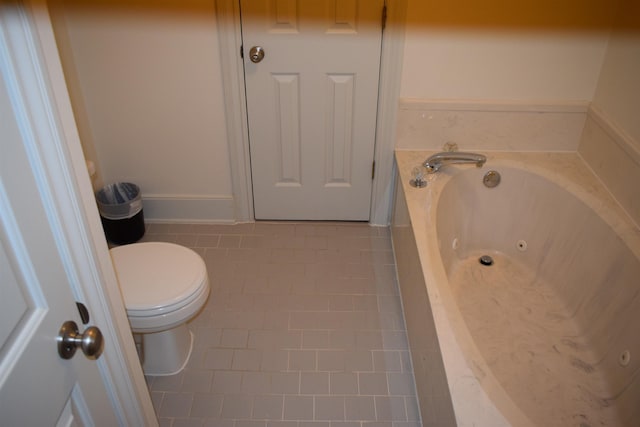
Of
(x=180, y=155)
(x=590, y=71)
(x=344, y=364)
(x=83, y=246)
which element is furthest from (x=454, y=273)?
(x=83, y=246)

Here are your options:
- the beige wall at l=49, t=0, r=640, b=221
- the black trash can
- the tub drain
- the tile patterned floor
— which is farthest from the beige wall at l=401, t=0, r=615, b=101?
the black trash can

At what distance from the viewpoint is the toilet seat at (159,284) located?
175 centimetres

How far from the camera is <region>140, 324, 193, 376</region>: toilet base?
1.95 metres

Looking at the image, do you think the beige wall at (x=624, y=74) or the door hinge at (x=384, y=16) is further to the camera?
the door hinge at (x=384, y=16)

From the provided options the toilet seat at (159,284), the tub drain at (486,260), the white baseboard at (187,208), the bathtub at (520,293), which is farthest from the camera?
the white baseboard at (187,208)

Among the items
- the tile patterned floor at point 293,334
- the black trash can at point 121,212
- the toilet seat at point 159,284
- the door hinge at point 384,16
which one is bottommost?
the tile patterned floor at point 293,334

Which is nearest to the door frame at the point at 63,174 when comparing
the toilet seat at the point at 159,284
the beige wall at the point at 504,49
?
the toilet seat at the point at 159,284

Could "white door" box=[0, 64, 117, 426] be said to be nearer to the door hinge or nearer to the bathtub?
the bathtub

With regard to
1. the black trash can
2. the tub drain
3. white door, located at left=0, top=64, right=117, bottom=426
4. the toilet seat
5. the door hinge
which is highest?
the door hinge

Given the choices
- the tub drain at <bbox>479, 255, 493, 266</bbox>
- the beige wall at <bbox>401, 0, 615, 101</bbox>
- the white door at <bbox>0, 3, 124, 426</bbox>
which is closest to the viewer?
the white door at <bbox>0, 3, 124, 426</bbox>

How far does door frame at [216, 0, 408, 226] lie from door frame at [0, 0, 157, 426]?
1439 mm

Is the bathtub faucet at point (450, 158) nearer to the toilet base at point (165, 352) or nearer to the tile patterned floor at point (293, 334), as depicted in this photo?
the tile patterned floor at point (293, 334)

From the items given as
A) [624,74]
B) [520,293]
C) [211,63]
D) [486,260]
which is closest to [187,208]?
[211,63]

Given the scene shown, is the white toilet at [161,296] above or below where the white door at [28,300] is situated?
below
